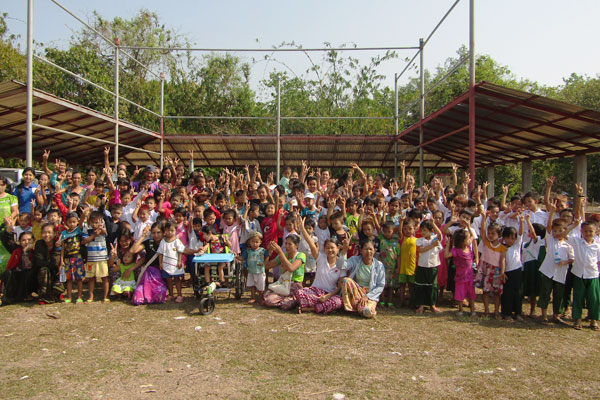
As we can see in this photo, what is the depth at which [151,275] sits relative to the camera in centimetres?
601

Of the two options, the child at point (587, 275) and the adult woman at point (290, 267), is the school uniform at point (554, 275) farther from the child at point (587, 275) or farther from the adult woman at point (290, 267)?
the adult woman at point (290, 267)

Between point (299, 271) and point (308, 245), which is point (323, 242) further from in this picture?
point (299, 271)

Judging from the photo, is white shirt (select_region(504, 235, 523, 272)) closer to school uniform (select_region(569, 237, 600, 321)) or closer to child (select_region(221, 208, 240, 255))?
school uniform (select_region(569, 237, 600, 321))

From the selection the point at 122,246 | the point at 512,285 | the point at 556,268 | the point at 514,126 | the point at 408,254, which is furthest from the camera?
the point at 514,126

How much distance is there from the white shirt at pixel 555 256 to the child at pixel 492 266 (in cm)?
51

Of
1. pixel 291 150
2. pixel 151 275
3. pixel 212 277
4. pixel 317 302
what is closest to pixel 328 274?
pixel 317 302

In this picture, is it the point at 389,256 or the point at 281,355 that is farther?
the point at 389,256

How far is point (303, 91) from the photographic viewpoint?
24875mm

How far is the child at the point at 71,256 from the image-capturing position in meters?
5.91

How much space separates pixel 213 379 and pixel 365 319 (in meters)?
2.29

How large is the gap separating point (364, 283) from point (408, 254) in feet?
2.52

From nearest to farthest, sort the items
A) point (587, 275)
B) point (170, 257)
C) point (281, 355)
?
point (281, 355) → point (587, 275) → point (170, 257)

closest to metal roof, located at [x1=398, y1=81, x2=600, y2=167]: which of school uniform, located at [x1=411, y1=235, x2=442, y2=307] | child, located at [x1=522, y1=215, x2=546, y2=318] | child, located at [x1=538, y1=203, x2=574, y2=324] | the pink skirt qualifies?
child, located at [x1=522, y1=215, x2=546, y2=318]

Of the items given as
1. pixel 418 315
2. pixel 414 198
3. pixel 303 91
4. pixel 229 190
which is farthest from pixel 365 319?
pixel 303 91
